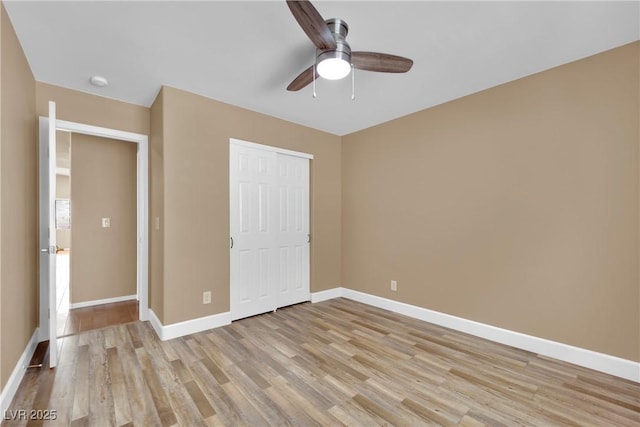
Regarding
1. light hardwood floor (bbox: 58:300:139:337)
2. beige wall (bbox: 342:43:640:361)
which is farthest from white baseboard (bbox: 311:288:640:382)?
light hardwood floor (bbox: 58:300:139:337)

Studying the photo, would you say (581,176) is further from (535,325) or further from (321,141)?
(321,141)

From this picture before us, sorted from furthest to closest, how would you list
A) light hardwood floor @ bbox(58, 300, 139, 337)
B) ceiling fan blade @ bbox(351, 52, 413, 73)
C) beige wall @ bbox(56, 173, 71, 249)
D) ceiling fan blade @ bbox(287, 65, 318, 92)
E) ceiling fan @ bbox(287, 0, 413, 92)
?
beige wall @ bbox(56, 173, 71, 249) < light hardwood floor @ bbox(58, 300, 139, 337) < ceiling fan blade @ bbox(287, 65, 318, 92) < ceiling fan blade @ bbox(351, 52, 413, 73) < ceiling fan @ bbox(287, 0, 413, 92)

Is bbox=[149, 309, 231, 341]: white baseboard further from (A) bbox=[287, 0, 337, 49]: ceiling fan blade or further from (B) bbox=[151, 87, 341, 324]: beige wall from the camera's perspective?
(A) bbox=[287, 0, 337, 49]: ceiling fan blade

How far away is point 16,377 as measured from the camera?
6.56ft

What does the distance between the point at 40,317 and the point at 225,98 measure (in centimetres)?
297

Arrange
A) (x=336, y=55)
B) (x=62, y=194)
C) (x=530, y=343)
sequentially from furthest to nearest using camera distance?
(x=62, y=194) → (x=530, y=343) → (x=336, y=55)

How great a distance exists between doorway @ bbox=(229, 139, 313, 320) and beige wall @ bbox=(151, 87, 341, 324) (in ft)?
0.46

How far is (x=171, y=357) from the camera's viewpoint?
2492mm

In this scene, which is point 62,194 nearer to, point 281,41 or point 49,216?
point 49,216

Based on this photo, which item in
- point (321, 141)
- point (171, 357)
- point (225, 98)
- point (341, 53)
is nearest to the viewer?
point (341, 53)

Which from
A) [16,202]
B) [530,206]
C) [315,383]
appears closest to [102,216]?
[16,202]

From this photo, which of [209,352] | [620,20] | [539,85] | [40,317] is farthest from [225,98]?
[620,20]

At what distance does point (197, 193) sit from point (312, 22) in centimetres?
221

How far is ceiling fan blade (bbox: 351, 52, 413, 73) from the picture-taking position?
6.36 ft
